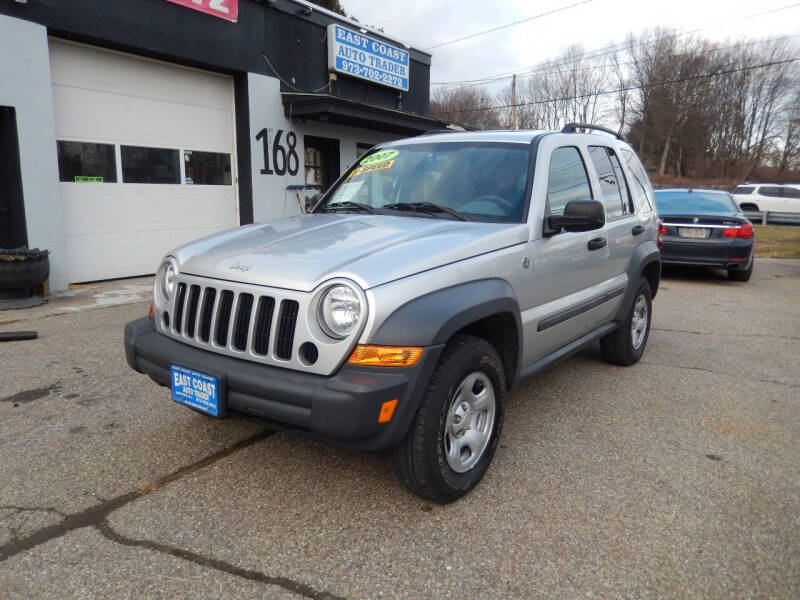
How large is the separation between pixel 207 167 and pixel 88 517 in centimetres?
812

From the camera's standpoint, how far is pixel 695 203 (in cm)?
980

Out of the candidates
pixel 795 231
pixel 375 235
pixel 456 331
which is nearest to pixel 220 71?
pixel 375 235

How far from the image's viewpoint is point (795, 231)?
61.1 feet

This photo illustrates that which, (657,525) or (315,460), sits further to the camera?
(315,460)

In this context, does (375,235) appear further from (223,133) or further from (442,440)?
(223,133)

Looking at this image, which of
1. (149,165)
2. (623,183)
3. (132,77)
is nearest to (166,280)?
(623,183)

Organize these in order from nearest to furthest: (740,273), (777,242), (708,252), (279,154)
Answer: (708,252) < (740,273) < (279,154) < (777,242)

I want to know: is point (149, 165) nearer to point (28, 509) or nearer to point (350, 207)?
point (350, 207)

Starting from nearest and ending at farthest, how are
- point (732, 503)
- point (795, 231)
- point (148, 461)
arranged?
point (732, 503)
point (148, 461)
point (795, 231)

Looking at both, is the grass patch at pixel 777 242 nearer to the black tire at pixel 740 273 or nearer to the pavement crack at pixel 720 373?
the black tire at pixel 740 273

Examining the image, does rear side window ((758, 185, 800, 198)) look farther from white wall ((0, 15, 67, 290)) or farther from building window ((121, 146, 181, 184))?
white wall ((0, 15, 67, 290))

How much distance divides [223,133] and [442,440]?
8811mm

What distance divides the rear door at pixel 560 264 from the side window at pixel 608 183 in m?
0.22

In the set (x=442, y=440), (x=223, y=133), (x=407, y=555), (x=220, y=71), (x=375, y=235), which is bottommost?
(x=407, y=555)
